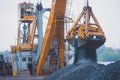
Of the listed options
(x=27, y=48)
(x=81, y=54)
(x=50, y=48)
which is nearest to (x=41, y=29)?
(x=50, y=48)

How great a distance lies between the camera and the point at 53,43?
22359mm

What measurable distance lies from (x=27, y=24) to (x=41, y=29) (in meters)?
6.95

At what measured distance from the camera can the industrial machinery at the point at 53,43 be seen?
2027 centimetres

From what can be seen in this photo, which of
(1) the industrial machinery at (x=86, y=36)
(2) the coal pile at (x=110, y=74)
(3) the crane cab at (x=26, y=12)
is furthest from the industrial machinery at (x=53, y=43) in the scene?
(2) the coal pile at (x=110, y=74)

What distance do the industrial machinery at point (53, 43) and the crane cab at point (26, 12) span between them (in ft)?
21.9

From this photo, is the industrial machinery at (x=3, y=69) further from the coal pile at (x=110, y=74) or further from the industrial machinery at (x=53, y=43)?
the coal pile at (x=110, y=74)

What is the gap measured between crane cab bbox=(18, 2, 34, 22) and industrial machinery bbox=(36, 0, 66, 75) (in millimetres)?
6671

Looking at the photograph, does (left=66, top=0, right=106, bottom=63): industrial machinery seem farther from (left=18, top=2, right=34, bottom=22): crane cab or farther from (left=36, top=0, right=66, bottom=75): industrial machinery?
(left=18, top=2, right=34, bottom=22): crane cab

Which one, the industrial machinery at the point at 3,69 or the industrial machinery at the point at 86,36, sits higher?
the industrial machinery at the point at 86,36

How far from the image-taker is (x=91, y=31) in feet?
54.2

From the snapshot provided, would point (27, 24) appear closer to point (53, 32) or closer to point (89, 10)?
point (53, 32)

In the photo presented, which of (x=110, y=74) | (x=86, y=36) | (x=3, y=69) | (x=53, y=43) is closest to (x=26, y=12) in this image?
(x=3, y=69)

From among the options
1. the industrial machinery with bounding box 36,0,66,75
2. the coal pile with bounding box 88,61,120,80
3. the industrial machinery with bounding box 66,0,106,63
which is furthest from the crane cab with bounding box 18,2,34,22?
the coal pile with bounding box 88,61,120,80

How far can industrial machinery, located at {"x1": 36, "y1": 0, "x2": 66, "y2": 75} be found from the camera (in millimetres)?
20266
